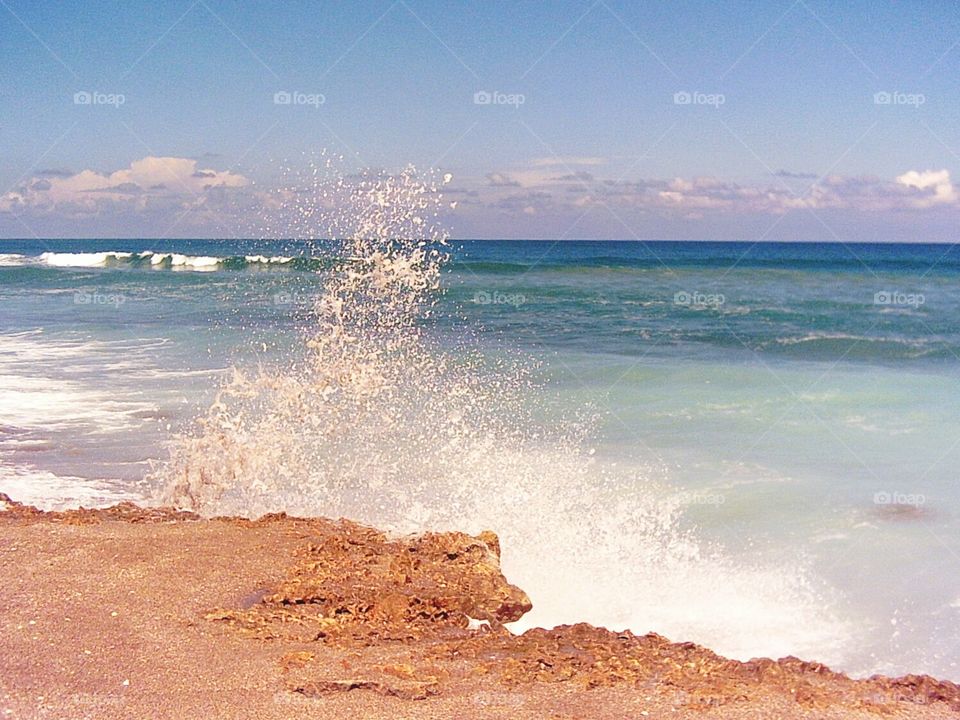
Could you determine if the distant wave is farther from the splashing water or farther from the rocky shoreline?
the rocky shoreline

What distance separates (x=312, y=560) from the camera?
4.77 meters

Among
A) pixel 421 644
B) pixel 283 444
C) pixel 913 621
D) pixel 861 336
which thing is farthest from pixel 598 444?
pixel 861 336

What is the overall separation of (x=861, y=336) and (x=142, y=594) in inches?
638

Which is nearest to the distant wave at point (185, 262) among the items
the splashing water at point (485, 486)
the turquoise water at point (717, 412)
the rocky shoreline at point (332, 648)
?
the turquoise water at point (717, 412)

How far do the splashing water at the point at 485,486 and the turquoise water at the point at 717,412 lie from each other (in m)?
0.06

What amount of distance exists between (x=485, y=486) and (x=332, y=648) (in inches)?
125

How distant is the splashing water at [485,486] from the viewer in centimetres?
505

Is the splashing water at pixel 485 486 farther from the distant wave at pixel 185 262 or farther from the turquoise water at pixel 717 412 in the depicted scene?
the distant wave at pixel 185 262

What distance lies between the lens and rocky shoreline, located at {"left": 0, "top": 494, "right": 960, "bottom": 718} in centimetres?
345

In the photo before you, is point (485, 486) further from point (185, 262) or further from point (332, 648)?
point (185, 262)

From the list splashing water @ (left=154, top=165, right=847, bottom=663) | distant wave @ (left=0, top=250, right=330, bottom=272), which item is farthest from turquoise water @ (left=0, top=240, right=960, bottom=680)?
distant wave @ (left=0, top=250, right=330, bottom=272)

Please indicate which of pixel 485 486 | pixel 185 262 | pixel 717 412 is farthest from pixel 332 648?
pixel 185 262

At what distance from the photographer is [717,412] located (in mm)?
9797

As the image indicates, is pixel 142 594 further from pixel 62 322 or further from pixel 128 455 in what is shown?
pixel 62 322
